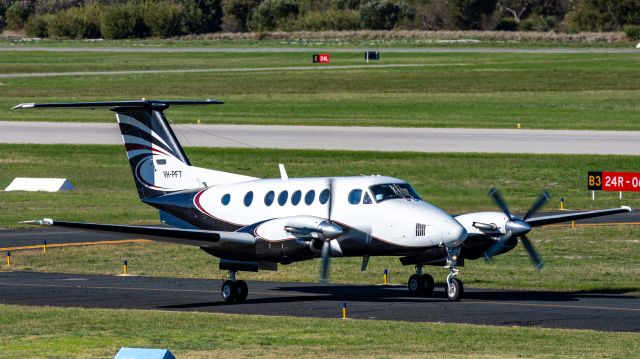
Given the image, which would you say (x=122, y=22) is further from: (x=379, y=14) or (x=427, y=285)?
(x=427, y=285)

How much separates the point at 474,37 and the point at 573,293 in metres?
145

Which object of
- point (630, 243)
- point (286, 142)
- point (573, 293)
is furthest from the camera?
point (286, 142)

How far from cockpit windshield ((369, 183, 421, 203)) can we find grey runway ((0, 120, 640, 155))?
3809cm

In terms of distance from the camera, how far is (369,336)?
26.9 metres

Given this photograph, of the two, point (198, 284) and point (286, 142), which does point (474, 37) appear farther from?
point (198, 284)

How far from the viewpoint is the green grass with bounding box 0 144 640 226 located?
55.6 meters

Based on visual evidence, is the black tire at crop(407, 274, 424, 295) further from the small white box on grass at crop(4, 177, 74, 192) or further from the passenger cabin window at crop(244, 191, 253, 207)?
the small white box on grass at crop(4, 177, 74, 192)

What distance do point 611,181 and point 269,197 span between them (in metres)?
27.7

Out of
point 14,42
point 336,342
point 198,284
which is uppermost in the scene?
point 336,342

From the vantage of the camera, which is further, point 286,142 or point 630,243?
point 286,142

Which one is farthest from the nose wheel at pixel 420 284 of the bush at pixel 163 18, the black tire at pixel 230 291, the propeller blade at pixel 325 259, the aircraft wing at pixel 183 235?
the bush at pixel 163 18

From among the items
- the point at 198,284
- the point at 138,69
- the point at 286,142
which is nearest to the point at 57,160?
the point at 286,142

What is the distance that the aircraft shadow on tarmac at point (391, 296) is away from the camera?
3309 cm

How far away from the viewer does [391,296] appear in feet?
112
